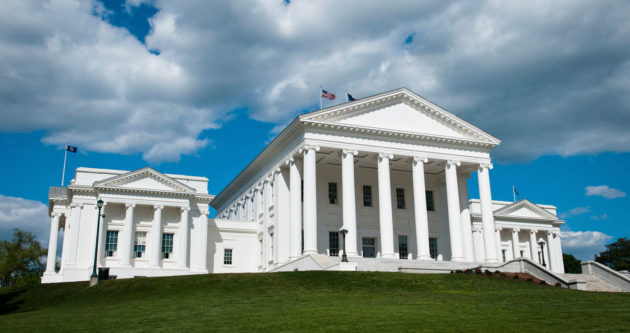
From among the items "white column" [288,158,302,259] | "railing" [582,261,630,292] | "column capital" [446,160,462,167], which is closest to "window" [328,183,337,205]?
"white column" [288,158,302,259]

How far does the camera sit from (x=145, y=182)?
158 feet

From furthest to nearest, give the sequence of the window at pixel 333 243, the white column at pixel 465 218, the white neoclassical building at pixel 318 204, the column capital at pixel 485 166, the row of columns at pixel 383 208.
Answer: the column capital at pixel 485 166 → the white column at pixel 465 218 → the window at pixel 333 243 → the white neoclassical building at pixel 318 204 → the row of columns at pixel 383 208

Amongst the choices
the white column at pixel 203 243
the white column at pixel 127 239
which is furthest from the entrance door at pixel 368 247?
the white column at pixel 127 239

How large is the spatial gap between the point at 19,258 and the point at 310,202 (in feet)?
170

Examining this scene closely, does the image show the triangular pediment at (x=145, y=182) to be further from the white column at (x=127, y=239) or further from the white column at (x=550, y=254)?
the white column at (x=550, y=254)

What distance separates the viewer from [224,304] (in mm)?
21781

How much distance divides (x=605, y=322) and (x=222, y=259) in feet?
132

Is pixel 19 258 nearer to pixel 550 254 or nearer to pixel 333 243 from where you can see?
pixel 333 243

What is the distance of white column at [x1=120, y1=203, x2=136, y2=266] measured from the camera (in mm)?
46406

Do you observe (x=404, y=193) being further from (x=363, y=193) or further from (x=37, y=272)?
(x=37, y=272)

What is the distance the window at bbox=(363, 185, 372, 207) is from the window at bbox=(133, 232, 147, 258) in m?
18.8

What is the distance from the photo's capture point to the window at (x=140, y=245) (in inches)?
1891

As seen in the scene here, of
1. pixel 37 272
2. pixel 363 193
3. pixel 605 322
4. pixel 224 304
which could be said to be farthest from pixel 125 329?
pixel 37 272

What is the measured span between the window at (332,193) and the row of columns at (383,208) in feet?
12.2
